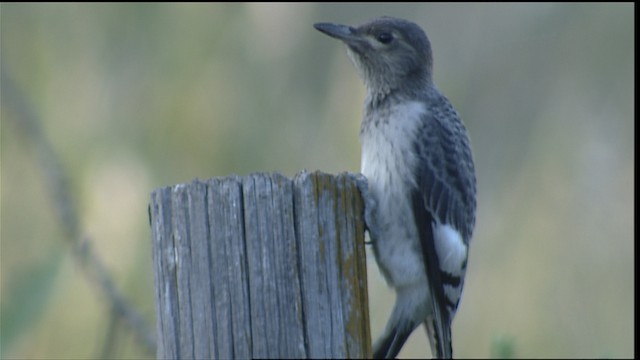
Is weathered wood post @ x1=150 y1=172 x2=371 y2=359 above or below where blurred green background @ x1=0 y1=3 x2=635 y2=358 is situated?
below

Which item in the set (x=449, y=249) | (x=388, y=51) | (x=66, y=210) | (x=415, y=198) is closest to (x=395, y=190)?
(x=415, y=198)

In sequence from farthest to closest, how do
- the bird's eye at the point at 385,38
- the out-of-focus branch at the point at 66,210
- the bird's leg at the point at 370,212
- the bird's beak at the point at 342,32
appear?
the out-of-focus branch at the point at 66,210
the bird's eye at the point at 385,38
the bird's beak at the point at 342,32
the bird's leg at the point at 370,212

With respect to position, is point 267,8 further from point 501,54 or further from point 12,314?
point 12,314

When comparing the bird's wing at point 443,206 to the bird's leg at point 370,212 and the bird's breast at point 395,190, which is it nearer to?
the bird's breast at point 395,190

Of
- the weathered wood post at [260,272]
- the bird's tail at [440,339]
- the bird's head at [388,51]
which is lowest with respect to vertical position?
the bird's tail at [440,339]

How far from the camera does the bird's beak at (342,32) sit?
6.08 meters

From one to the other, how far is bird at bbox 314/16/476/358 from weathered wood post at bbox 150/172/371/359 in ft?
3.37

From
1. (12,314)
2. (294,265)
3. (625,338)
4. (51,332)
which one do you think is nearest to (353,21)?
(625,338)

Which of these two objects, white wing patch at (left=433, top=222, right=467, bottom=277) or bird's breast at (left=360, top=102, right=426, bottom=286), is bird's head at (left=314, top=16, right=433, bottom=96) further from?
white wing patch at (left=433, top=222, right=467, bottom=277)

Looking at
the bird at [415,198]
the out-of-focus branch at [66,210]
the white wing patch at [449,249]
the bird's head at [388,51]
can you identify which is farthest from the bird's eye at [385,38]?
the out-of-focus branch at [66,210]

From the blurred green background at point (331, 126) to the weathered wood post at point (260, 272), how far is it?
3499mm

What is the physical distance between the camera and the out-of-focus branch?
21.0ft

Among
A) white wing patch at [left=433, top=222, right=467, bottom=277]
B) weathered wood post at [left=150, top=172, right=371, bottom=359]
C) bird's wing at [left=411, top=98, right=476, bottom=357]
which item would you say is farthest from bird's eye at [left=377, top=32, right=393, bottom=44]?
weathered wood post at [left=150, top=172, right=371, bottom=359]

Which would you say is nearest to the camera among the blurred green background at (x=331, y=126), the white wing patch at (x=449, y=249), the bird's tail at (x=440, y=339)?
the bird's tail at (x=440, y=339)
